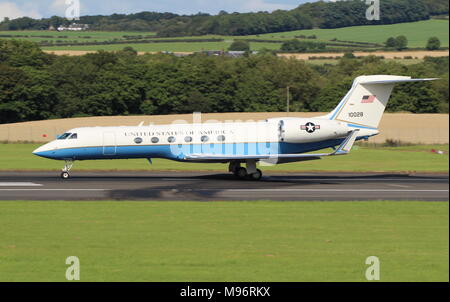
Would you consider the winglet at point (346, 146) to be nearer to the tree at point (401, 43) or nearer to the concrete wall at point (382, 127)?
the concrete wall at point (382, 127)

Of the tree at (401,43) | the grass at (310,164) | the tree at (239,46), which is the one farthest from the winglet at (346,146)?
the tree at (239,46)

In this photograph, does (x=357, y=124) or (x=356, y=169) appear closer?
(x=357, y=124)

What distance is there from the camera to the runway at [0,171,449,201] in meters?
30.3

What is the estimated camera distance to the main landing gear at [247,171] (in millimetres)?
37656

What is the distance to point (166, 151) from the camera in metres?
37.0

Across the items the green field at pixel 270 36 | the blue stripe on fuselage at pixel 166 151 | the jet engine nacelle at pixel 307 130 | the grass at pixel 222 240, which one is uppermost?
the green field at pixel 270 36

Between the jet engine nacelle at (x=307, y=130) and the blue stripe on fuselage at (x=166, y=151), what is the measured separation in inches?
19.4


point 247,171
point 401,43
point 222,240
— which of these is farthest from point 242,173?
point 401,43

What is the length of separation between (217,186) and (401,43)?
5202 centimetres

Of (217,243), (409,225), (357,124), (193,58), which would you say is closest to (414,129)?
(357,124)

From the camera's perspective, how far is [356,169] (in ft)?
145

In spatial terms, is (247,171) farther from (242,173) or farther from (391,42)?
(391,42)
